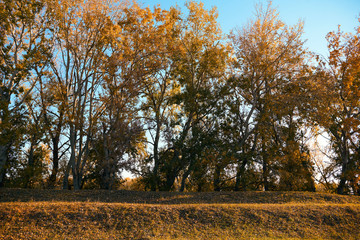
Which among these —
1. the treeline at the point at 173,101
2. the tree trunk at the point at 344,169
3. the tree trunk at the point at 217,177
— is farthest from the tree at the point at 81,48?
the tree trunk at the point at 344,169

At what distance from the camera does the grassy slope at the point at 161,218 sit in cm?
1027

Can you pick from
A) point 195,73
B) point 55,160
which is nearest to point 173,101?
point 195,73

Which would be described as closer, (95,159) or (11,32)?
(11,32)

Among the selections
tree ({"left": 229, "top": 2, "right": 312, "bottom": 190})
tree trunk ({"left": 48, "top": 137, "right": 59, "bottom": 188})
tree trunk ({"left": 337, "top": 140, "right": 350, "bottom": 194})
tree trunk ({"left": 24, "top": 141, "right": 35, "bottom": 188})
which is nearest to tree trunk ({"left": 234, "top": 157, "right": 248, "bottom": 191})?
tree ({"left": 229, "top": 2, "right": 312, "bottom": 190})

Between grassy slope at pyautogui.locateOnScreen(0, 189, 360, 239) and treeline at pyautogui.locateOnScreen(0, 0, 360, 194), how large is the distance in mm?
4354

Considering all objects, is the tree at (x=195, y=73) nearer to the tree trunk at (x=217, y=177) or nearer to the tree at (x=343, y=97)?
the tree trunk at (x=217, y=177)

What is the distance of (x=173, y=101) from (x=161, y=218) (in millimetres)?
11309

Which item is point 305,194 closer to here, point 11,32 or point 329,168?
point 329,168

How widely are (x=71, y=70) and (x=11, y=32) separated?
430cm

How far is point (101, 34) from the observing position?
17688mm

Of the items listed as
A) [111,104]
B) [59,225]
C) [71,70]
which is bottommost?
[59,225]

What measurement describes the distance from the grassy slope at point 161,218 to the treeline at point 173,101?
4.35m

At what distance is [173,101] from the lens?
2145 centimetres

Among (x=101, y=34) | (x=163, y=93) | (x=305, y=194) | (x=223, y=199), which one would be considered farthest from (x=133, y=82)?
(x=305, y=194)
